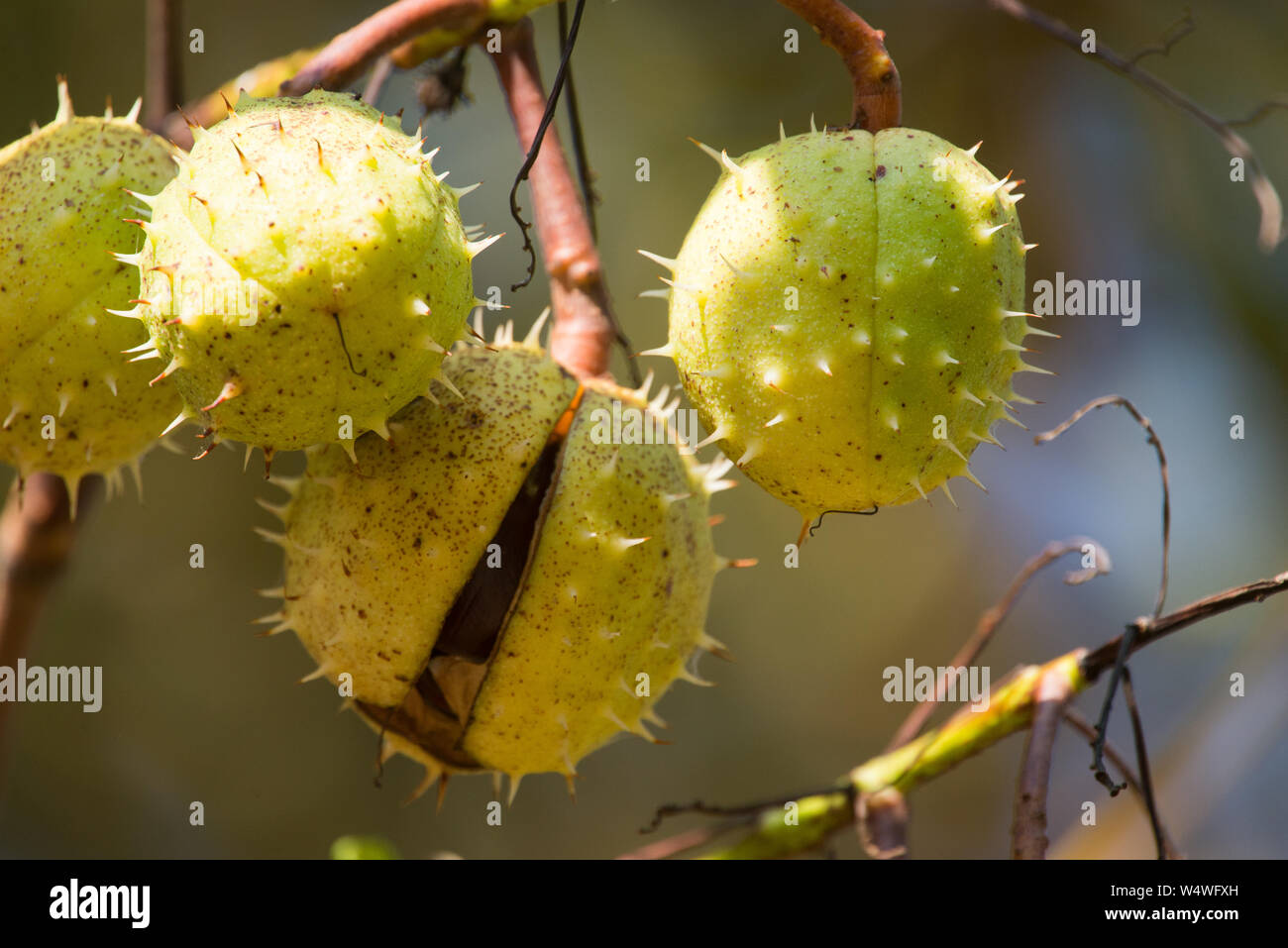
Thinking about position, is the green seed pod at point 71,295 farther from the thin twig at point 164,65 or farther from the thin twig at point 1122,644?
the thin twig at point 1122,644

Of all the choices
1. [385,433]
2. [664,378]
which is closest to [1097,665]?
[385,433]

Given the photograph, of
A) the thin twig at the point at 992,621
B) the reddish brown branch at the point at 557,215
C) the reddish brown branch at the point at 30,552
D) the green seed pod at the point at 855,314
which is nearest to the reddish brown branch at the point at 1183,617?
the thin twig at the point at 992,621

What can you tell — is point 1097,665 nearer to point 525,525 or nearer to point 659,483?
point 659,483

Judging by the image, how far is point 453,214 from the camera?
124 centimetres

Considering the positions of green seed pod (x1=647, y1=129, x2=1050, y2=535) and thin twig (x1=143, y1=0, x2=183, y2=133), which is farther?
thin twig (x1=143, y1=0, x2=183, y2=133)

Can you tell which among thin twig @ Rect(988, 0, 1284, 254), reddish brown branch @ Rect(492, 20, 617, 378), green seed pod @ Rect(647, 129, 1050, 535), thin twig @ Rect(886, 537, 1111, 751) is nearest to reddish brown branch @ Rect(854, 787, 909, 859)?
thin twig @ Rect(886, 537, 1111, 751)

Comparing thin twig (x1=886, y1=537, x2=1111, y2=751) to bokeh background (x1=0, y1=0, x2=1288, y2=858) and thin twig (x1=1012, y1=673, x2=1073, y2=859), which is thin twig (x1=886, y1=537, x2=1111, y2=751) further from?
bokeh background (x1=0, y1=0, x2=1288, y2=858)

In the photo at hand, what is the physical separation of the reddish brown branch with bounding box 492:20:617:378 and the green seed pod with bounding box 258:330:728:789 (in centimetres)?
18

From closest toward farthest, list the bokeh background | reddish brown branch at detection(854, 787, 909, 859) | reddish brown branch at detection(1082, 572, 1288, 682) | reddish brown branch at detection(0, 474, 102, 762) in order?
reddish brown branch at detection(1082, 572, 1288, 682) < reddish brown branch at detection(854, 787, 909, 859) < reddish brown branch at detection(0, 474, 102, 762) < the bokeh background

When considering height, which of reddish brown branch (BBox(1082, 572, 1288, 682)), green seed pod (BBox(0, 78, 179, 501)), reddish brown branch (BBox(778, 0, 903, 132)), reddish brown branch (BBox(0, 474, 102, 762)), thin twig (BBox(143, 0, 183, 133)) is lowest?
reddish brown branch (BBox(1082, 572, 1288, 682))

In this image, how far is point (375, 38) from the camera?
1.41m

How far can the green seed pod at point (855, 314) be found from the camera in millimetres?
1212

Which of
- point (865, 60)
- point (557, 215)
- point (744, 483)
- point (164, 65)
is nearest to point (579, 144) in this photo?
point (557, 215)

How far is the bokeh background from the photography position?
3408mm
